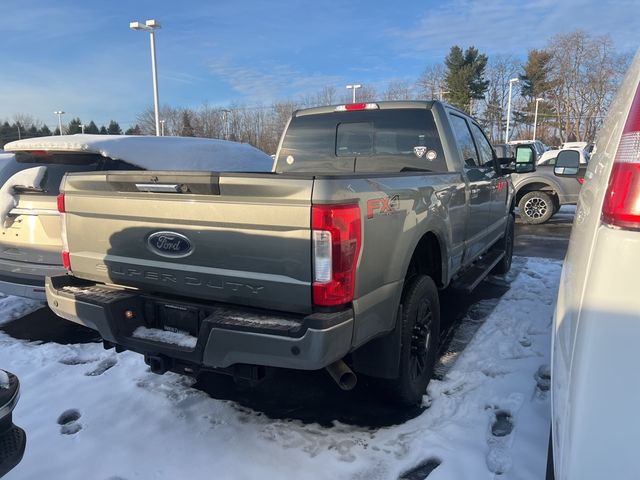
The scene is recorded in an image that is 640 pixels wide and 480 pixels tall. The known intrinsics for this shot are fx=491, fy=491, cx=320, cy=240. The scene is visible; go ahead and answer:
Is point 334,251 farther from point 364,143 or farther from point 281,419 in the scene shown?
point 364,143

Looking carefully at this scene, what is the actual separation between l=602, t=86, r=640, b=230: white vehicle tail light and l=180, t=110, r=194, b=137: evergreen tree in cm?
5313

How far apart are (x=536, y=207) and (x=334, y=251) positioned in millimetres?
10946

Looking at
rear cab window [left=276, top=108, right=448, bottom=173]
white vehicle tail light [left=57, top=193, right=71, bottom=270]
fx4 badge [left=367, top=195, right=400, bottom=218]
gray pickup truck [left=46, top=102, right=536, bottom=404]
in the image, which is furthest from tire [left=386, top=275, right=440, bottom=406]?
white vehicle tail light [left=57, top=193, right=71, bottom=270]

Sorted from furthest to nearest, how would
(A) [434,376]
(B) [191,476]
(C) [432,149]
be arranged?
(C) [432,149]
(A) [434,376]
(B) [191,476]

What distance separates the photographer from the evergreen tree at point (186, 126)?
176 ft

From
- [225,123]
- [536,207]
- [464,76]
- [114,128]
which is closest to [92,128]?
[114,128]

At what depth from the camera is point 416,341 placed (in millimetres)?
3443

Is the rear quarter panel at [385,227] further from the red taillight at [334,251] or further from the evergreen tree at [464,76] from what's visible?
the evergreen tree at [464,76]

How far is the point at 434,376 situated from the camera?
12.5ft

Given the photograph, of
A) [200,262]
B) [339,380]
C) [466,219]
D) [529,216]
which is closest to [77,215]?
[200,262]

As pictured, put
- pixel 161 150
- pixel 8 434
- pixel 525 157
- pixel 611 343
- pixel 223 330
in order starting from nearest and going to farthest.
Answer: pixel 611 343 → pixel 8 434 → pixel 223 330 → pixel 161 150 → pixel 525 157

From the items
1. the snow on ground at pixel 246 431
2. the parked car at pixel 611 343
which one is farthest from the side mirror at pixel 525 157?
the parked car at pixel 611 343

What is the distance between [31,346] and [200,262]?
2.79m

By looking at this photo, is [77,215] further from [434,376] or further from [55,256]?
[434,376]
